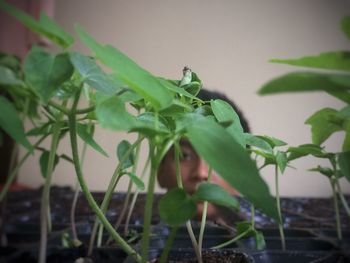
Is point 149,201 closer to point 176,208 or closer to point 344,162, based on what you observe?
point 176,208

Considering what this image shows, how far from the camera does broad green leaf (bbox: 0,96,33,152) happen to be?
0.26 meters

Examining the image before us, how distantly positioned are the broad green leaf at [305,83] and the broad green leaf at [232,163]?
6 centimetres

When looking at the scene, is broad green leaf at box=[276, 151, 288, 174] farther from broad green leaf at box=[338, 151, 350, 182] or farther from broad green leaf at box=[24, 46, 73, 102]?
broad green leaf at box=[24, 46, 73, 102]

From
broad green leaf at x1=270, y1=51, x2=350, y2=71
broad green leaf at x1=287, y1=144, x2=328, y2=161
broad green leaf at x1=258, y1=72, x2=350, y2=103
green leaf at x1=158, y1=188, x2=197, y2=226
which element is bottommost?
green leaf at x1=158, y1=188, x2=197, y2=226

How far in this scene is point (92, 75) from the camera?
0.89ft

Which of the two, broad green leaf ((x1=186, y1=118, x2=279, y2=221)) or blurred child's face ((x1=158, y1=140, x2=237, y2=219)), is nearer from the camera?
broad green leaf ((x1=186, y1=118, x2=279, y2=221))

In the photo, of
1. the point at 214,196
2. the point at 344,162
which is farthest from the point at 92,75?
the point at 344,162

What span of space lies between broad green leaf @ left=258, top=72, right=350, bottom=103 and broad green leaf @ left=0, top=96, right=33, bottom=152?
203 mm

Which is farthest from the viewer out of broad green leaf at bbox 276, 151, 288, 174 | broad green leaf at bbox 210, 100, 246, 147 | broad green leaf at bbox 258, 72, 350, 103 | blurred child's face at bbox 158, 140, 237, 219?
blurred child's face at bbox 158, 140, 237, 219

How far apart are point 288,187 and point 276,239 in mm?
107

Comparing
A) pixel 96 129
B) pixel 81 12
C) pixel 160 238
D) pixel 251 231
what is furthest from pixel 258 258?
pixel 81 12

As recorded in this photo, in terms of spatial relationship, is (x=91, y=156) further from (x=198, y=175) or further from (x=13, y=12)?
(x=13, y=12)

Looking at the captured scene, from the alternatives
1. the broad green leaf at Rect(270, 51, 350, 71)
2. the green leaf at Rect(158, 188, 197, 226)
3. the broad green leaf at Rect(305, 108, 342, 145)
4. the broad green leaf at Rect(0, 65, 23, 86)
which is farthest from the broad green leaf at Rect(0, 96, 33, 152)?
the broad green leaf at Rect(305, 108, 342, 145)

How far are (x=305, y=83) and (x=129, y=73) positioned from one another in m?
0.12
